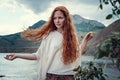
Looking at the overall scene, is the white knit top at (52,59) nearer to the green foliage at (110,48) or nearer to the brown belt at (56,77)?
the brown belt at (56,77)

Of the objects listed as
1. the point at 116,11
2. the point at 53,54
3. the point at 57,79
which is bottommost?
→ the point at 57,79

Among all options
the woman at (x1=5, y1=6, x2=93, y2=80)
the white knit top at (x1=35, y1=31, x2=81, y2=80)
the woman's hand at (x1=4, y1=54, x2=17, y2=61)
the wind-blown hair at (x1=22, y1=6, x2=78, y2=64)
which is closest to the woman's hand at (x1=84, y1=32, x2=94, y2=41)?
the woman at (x1=5, y1=6, x2=93, y2=80)

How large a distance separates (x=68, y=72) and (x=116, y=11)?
2334 mm

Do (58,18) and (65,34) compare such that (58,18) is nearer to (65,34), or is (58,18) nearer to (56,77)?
(65,34)

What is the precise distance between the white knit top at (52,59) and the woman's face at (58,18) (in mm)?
186

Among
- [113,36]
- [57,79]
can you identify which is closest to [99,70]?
[113,36]

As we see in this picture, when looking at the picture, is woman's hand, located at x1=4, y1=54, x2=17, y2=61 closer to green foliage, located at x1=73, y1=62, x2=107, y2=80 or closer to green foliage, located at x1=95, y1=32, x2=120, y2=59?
green foliage, located at x1=73, y1=62, x2=107, y2=80

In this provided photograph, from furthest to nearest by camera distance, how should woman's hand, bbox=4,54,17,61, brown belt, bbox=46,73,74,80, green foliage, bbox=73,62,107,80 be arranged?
brown belt, bbox=46,73,74,80 < woman's hand, bbox=4,54,17,61 < green foliage, bbox=73,62,107,80

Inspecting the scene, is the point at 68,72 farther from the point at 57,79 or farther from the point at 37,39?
the point at 37,39

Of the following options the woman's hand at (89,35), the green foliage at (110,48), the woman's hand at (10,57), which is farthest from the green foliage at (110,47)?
the woman's hand at (89,35)

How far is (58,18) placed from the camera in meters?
4.82

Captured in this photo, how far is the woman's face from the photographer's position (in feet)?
15.7

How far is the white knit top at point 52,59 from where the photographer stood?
A: 4.80 m

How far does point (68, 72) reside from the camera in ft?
15.8
